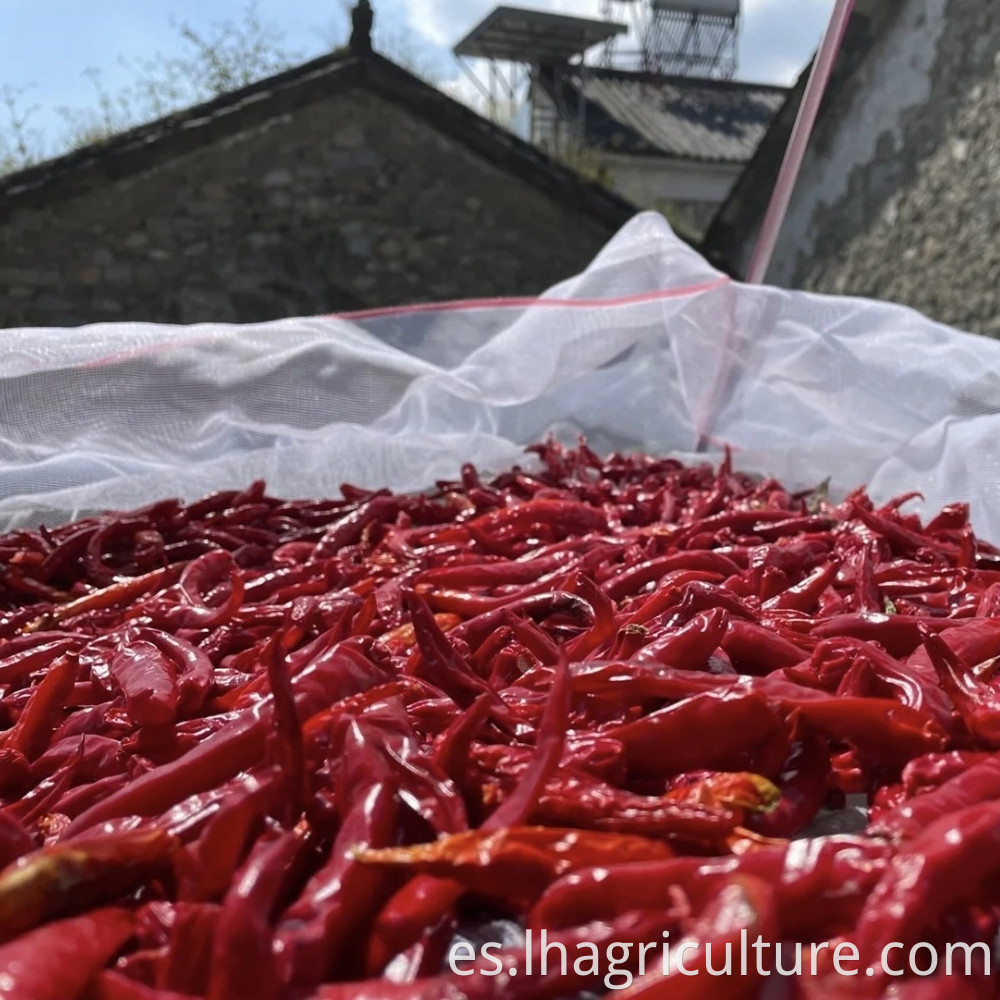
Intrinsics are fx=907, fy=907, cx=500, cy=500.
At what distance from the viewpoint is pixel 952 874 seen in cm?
95

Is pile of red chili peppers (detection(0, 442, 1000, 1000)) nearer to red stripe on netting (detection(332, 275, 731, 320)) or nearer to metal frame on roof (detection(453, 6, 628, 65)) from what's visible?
red stripe on netting (detection(332, 275, 731, 320))

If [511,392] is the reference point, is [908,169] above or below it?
above

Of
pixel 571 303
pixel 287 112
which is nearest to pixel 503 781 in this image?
pixel 571 303

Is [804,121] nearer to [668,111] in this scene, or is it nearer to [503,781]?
[503,781]

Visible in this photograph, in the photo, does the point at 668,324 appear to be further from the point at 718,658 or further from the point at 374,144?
the point at 374,144

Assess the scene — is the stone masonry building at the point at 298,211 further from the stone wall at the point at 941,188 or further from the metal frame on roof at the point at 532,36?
the metal frame on roof at the point at 532,36

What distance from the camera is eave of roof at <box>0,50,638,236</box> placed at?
282 inches

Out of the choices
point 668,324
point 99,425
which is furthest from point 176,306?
point 668,324

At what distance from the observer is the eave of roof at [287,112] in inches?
282

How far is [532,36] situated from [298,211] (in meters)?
8.78

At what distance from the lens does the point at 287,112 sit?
304 inches

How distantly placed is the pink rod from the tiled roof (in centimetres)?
1026

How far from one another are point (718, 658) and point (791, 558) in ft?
2.62

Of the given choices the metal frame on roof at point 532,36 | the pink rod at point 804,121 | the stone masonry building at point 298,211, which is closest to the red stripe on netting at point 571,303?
the pink rod at point 804,121
